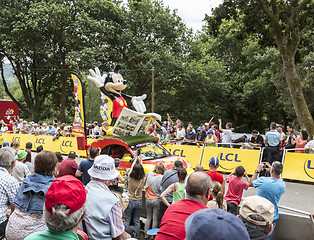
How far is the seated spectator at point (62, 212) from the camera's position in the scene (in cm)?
236

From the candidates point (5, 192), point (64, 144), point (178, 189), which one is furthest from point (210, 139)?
point (5, 192)

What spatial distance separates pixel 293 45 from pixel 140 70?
16.1 meters

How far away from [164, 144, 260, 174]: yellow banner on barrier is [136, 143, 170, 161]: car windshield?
3226 mm

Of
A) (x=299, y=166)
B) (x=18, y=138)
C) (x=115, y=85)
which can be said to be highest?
(x=115, y=85)

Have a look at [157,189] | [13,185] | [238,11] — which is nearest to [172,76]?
[238,11]

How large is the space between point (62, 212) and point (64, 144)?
16691 millimetres

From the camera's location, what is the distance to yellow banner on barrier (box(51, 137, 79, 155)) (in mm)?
18078

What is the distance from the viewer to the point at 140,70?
28.8 m

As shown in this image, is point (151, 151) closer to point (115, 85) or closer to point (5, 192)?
point (115, 85)

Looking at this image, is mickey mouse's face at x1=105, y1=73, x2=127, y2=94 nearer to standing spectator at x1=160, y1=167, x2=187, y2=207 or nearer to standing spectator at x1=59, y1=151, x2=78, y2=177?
standing spectator at x1=59, y1=151, x2=78, y2=177

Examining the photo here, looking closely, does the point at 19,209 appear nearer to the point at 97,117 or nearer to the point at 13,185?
the point at 13,185

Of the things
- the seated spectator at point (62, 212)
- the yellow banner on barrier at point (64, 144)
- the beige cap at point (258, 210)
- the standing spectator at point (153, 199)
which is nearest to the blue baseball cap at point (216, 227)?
the seated spectator at point (62, 212)

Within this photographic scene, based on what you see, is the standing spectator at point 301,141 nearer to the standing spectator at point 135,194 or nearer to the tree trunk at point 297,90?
the tree trunk at point 297,90

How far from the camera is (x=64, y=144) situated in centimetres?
1830
